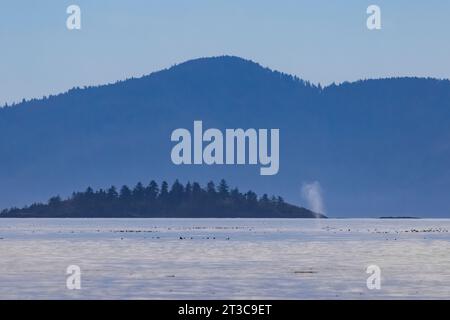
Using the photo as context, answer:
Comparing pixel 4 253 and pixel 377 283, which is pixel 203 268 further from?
pixel 4 253

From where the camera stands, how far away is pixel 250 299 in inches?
2055

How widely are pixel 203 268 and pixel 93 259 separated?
14.1m

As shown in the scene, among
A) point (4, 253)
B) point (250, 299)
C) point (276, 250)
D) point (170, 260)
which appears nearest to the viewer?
point (250, 299)

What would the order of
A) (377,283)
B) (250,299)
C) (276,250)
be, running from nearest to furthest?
1. (250,299)
2. (377,283)
3. (276,250)

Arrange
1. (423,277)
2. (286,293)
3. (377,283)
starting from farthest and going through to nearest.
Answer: (423,277), (377,283), (286,293)
